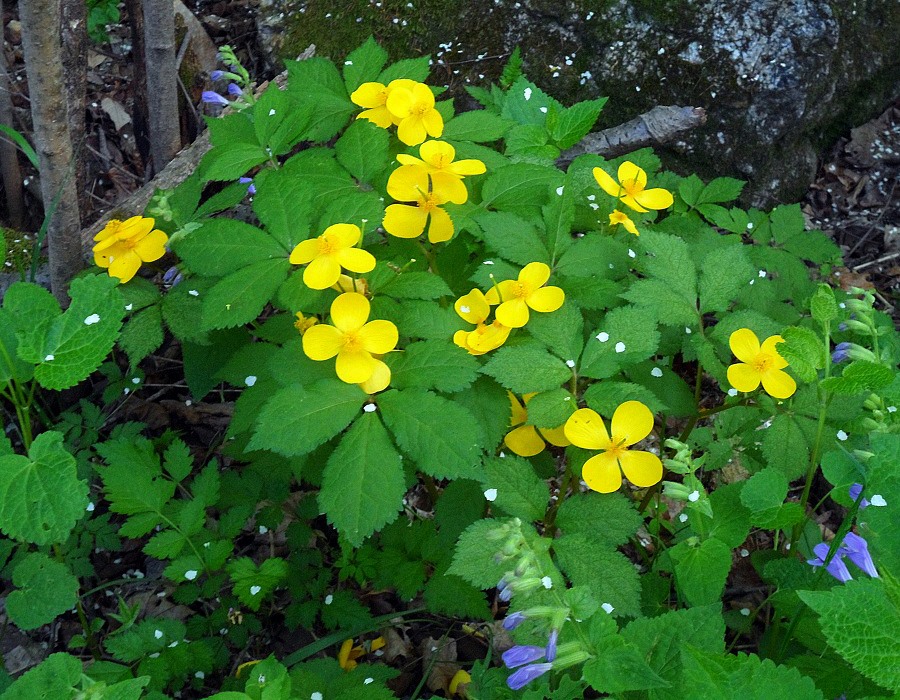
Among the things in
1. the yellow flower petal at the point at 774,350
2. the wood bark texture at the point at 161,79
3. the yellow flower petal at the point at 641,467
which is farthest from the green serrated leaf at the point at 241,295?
the wood bark texture at the point at 161,79

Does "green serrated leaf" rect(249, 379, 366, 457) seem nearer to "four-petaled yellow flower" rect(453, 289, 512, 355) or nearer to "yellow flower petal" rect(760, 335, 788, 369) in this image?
"four-petaled yellow flower" rect(453, 289, 512, 355)

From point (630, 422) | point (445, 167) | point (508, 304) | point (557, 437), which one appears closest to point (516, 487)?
point (557, 437)

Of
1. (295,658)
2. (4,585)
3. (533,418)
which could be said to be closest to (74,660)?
(295,658)

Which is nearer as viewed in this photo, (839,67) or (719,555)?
(719,555)

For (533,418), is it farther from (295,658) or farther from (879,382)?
(295,658)

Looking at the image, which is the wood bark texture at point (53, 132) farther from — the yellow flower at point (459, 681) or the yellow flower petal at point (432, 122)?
the yellow flower at point (459, 681)

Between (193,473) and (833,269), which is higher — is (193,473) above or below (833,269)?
above

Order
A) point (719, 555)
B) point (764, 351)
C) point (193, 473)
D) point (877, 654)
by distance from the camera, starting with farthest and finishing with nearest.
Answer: point (193, 473) < point (764, 351) < point (719, 555) < point (877, 654)

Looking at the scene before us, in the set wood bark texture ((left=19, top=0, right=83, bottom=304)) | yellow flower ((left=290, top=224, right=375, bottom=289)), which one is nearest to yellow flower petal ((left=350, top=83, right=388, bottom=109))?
yellow flower ((left=290, top=224, right=375, bottom=289))
